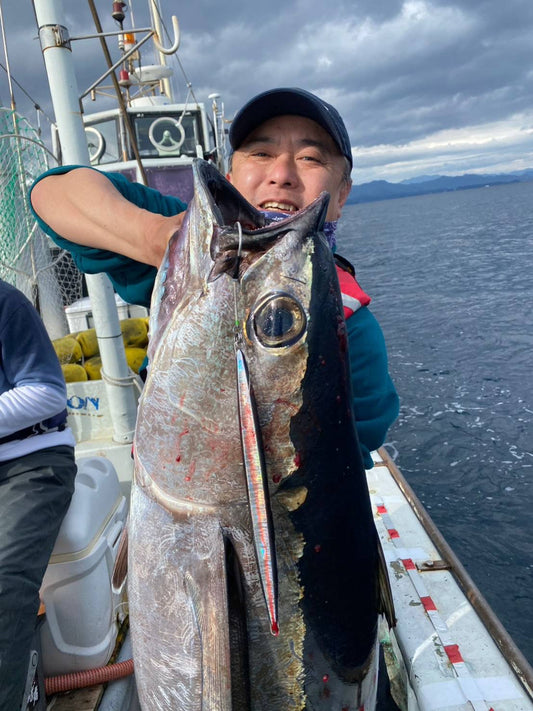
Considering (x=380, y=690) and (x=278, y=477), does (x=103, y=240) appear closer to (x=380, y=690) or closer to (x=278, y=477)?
(x=278, y=477)

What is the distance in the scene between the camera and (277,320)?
45.8 inches

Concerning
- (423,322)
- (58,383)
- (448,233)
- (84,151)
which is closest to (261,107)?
(58,383)

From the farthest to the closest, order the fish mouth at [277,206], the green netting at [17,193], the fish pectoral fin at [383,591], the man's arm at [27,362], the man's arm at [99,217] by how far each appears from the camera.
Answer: the green netting at [17,193] < the man's arm at [27,362] < the fish mouth at [277,206] < the fish pectoral fin at [383,591] < the man's arm at [99,217]

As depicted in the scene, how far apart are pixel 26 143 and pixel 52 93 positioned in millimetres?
907

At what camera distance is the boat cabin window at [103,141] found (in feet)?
35.4

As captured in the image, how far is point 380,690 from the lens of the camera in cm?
249

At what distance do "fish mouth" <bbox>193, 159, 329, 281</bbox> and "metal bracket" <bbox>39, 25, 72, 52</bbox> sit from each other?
3.08 m

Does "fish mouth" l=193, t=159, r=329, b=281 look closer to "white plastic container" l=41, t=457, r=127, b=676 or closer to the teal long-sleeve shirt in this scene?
the teal long-sleeve shirt

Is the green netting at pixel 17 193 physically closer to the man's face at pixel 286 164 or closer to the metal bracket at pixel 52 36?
the metal bracket at pixel 52 36

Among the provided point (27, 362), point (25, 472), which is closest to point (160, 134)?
point (27, 362)

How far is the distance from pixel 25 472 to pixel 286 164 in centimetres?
187

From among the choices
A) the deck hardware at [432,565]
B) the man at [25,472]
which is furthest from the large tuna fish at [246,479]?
the deck hardware at [432,565]

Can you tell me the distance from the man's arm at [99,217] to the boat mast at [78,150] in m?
2.19

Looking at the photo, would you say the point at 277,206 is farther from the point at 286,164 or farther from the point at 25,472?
the point at 25,472
